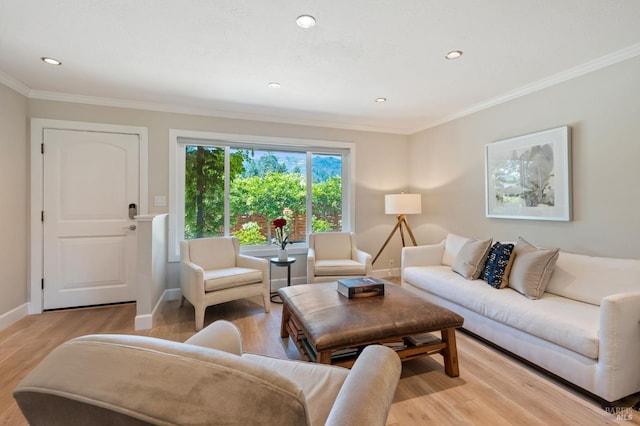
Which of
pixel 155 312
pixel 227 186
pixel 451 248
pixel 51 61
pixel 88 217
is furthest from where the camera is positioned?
pixel 227 186

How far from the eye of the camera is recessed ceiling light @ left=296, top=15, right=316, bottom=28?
6.11 ft

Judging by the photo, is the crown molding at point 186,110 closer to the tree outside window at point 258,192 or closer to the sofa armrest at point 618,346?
the tree outside window at point 258,192

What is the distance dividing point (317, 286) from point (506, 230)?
2221mm

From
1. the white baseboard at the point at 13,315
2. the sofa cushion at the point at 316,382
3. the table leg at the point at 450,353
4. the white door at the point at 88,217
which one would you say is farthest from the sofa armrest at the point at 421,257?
the white baseboard at the point at 13,315

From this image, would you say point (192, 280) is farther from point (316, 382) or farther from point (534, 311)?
point (534, 311)

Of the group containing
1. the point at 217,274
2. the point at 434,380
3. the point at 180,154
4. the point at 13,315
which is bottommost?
the point at 434,380

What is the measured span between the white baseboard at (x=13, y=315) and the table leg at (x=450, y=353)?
379cm

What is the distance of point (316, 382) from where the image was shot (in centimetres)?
119

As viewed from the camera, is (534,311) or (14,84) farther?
(14,84)

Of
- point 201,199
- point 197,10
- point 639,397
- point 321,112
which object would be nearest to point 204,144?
point 201,199

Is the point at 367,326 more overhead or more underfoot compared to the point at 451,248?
more underfoot

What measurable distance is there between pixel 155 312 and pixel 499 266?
320 cm

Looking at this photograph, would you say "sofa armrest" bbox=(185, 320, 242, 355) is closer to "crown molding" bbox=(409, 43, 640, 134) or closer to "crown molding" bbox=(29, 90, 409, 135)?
"crown molding" bbox=(29, 90, 409, 135)

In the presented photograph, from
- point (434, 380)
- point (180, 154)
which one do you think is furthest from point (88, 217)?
point (434, 380)
